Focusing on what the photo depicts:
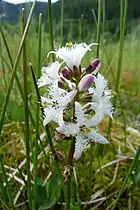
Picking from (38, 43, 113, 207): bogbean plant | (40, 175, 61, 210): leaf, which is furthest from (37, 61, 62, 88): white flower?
(40, 175, 61, 210): leaf

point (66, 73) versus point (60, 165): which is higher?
point (66, 73)

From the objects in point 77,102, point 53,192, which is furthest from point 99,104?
point 53,192

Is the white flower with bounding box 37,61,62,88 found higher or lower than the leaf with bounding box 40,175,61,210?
higher

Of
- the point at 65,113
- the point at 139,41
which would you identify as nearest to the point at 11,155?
the point at 65,113

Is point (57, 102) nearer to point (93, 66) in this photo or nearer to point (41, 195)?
point (93, 66)

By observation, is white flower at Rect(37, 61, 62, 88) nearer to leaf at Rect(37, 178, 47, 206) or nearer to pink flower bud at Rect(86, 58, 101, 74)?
pink flower bud at Rect(86, 58, 101, 74)

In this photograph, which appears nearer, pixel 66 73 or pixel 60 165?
pixel 66 73

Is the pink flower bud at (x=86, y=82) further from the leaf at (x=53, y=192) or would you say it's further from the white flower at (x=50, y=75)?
the leaf at (x=53, y=192)
